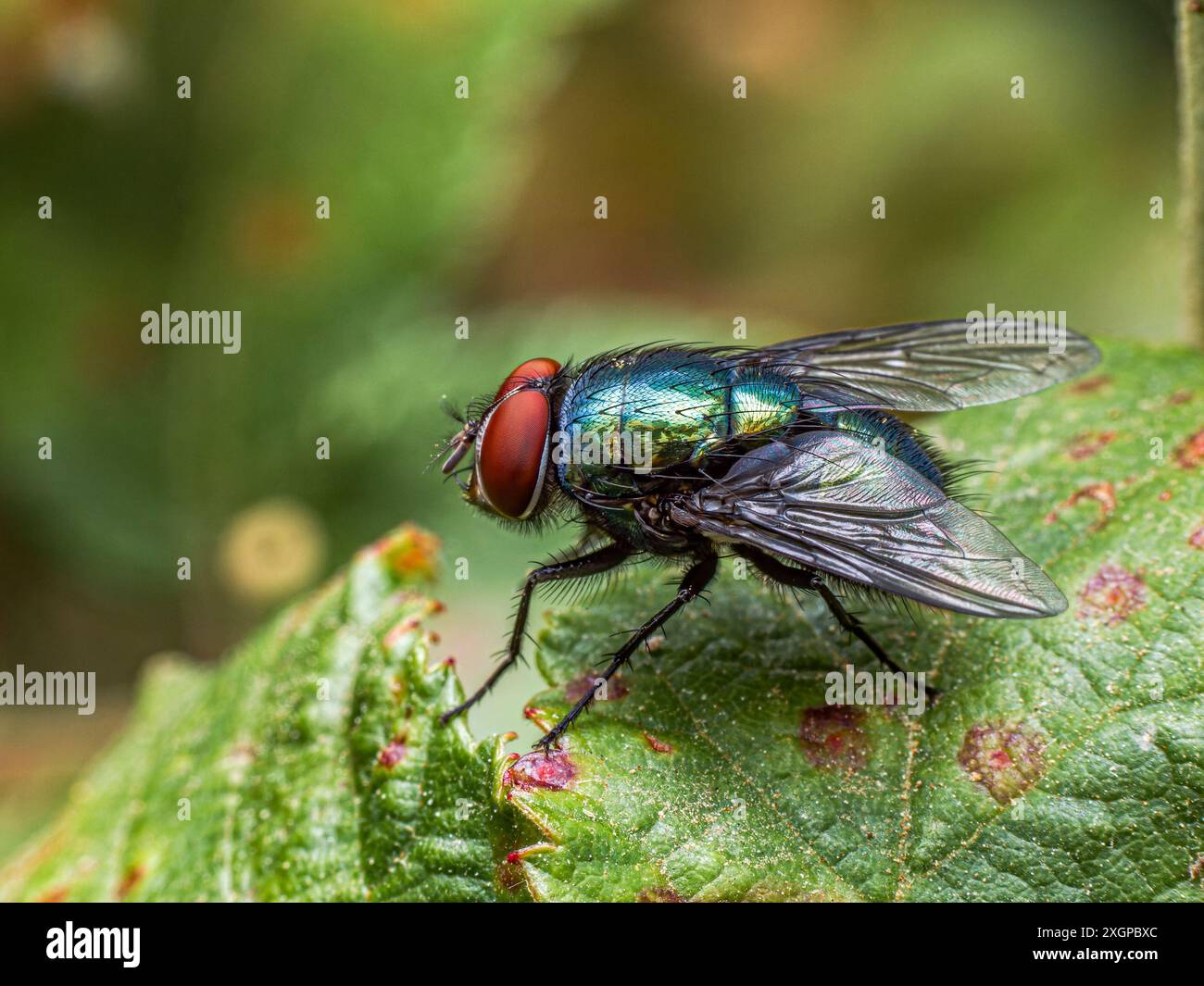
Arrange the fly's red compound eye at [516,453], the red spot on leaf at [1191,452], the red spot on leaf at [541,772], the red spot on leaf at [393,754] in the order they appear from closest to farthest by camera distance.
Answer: the red spot on leaf at [541,772], the red spot on leaf at [393,754], the red spot on leaf at [1191,452], the fly's red compound eye at [516,453]

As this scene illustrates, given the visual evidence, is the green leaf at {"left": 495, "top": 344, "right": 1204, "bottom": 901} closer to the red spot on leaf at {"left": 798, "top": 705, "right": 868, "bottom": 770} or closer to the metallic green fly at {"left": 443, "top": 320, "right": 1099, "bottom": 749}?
the red spot on leaf at {"left": 798, "top": 705, "right": 868, "bottom": 770}

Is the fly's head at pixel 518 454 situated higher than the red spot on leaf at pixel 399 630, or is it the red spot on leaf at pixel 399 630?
the fly's head at pixel 518 454

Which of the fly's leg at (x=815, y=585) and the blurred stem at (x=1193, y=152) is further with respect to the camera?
the fly's leg at (x=815, y=585)

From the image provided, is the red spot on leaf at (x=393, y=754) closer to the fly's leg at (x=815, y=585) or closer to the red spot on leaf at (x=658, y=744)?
the red spot on leaf at (x=658, y=744)

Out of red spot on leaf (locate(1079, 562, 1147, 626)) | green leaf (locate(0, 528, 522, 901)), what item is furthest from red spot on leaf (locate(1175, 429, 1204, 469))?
green leaf (locate(0, 528, 522, 901))

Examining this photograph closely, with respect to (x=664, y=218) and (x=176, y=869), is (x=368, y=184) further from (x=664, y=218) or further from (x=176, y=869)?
(x=176, y=869)

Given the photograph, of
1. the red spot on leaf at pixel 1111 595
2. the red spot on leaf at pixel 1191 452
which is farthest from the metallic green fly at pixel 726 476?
the red spot on leaf at pixel 1191 452

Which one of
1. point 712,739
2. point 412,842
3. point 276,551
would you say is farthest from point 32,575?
point 712,739

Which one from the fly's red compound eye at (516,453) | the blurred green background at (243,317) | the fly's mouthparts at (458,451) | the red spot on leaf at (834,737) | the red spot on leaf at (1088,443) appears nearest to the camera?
the red spot on leaf at (834,737)
